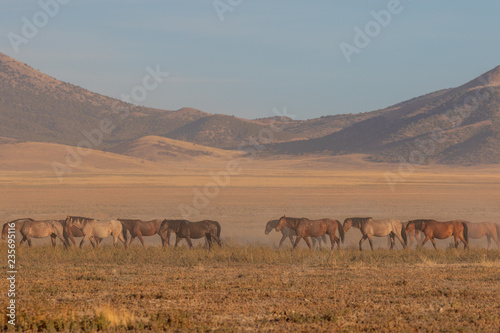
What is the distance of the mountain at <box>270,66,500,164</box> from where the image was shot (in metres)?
125

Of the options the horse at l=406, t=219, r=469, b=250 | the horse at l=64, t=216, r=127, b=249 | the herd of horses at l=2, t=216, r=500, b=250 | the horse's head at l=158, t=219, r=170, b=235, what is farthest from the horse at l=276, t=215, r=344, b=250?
the horse at l=64, t=216, r=127, b=249

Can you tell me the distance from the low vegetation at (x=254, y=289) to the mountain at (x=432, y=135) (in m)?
102

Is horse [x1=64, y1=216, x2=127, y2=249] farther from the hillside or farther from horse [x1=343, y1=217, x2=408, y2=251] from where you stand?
the hillside

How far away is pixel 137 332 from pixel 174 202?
115 ft

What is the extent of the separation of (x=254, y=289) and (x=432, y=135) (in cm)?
12836

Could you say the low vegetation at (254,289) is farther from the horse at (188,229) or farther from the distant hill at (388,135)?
the distant hill at (388,135)

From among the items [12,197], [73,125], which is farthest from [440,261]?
[73,125]

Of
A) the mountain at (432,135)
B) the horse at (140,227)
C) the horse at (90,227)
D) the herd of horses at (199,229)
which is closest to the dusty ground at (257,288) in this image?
the herd of horses at (199,229)

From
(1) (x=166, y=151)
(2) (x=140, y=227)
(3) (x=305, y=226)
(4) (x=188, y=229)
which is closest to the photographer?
(4) (x=188, y=229)

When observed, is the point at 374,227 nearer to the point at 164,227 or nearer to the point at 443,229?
the point at 443,229

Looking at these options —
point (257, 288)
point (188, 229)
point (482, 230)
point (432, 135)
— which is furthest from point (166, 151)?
point (257, 288)

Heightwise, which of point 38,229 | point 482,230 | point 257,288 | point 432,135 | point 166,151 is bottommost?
point 257,288

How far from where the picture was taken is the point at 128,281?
55.1 ft

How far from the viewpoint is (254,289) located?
51.4 ft
